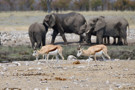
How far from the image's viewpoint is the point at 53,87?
10570 millimetres

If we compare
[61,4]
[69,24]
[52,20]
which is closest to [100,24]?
[69,24]

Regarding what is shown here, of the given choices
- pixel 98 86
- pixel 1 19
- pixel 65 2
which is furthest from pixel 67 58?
pixel 65 2

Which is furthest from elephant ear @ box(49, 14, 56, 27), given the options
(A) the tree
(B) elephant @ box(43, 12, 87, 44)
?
(A) the tree

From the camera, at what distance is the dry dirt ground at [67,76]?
35.1ft

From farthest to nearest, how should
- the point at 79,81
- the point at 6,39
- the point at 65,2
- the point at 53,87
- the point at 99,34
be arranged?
the point at 65,2 < the point at 6,39 < the point at 99,34 < the point at 79,81 < the point at 53,87

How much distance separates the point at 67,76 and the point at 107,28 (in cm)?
1286

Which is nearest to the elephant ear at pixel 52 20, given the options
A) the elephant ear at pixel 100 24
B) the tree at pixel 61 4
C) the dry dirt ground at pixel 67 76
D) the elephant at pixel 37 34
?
Answer: the elephant at pixel 37 34

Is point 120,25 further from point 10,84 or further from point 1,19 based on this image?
point 1,19

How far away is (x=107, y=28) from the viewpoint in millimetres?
25094

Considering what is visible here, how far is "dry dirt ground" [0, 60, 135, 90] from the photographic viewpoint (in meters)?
10.7

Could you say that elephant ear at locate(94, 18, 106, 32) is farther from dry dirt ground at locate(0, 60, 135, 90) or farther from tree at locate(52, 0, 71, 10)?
tree at locate(52, 0, 71, 10)

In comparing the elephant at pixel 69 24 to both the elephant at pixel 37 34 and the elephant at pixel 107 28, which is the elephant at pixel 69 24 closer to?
the elephant at pixel 107 28

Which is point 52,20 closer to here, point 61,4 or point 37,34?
point 37,34

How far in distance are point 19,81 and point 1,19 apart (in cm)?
3255
